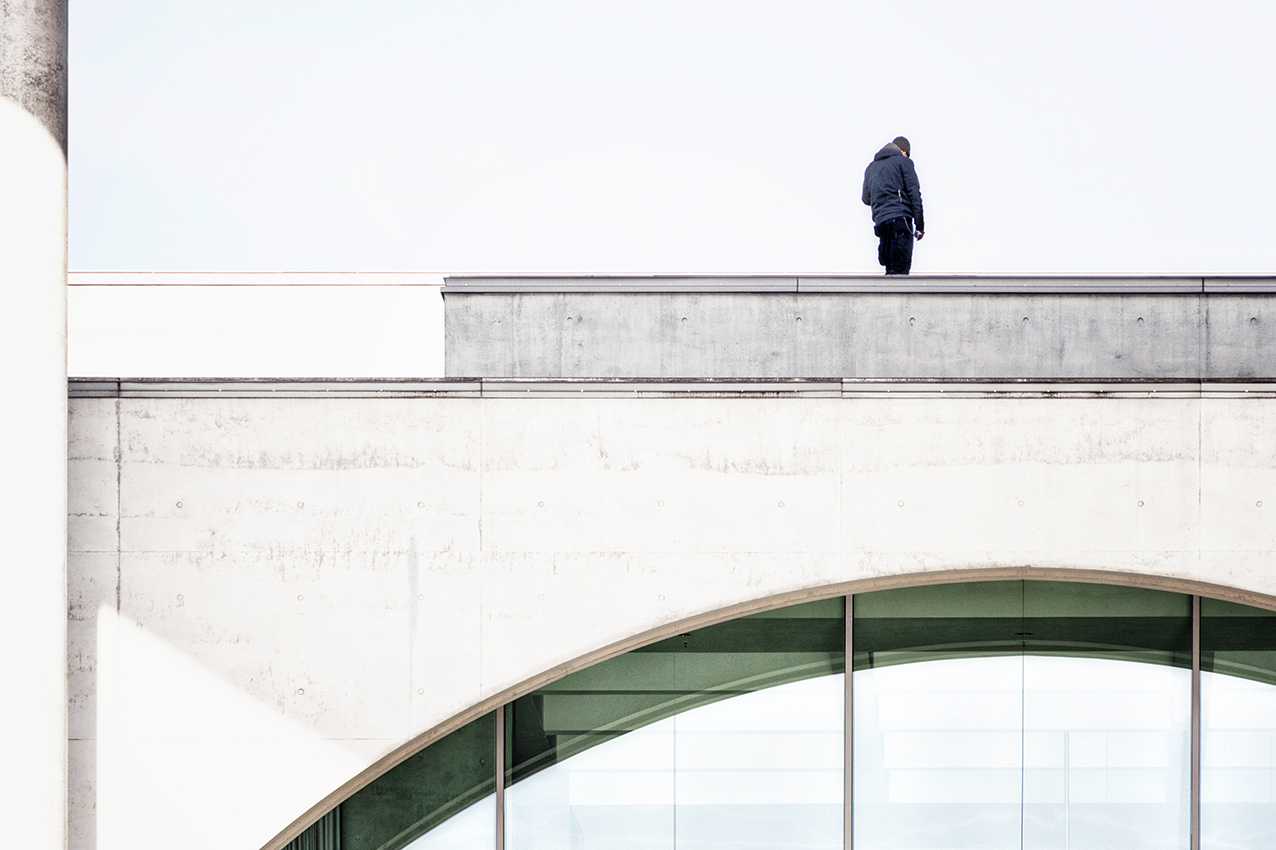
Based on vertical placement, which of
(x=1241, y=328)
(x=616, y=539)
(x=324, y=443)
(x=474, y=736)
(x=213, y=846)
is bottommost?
(x=213, y=846)

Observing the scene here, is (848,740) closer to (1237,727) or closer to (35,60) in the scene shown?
(1237,727)

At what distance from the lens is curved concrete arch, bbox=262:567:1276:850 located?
7.06 meters

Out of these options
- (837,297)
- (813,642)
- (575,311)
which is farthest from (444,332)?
(813,642)

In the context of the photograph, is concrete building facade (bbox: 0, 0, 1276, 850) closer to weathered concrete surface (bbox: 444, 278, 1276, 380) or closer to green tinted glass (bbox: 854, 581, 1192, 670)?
green tinted glass (bbox: 854, 581, 1192, 670)

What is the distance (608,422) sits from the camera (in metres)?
7.14

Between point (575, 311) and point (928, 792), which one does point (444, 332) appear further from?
point (928, 792)

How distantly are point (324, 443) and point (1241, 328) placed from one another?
6914 mm

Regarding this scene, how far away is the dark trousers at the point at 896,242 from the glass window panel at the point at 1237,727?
3.72 metres

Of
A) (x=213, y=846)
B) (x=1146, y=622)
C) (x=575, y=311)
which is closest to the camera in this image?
(x=213, y=846)

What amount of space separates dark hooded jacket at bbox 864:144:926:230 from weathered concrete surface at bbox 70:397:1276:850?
9.05 feet

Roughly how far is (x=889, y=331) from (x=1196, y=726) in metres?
3.67

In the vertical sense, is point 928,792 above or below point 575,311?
below

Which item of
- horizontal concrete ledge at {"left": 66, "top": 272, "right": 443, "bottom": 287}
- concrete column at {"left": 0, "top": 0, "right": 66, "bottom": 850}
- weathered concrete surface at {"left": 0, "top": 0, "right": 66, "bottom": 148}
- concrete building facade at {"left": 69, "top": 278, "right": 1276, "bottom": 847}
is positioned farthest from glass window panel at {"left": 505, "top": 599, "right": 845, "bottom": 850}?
weathered concrete surface at {"left": 0, "top": 0, "right": 66, "bottom": 148}

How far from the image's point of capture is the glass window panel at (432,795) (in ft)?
25.1
